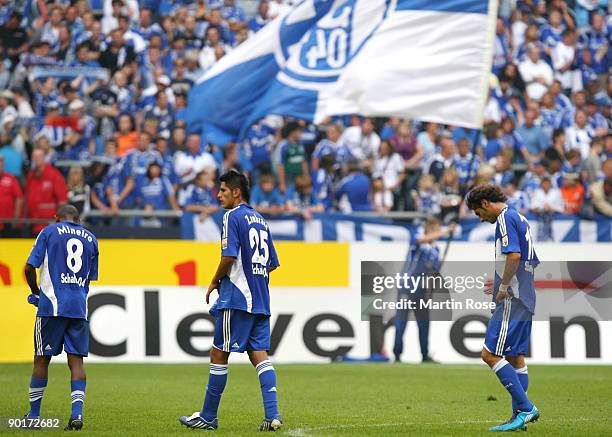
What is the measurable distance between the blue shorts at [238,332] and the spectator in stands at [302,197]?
10.2 meters

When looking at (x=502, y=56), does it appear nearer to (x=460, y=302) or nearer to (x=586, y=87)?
(x=586, y=87)

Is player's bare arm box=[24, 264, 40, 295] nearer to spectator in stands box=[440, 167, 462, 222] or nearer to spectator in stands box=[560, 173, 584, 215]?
spectator in stands box=[440, 167, 462, 222]

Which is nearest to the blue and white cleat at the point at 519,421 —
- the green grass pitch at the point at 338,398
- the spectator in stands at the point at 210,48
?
the green grass pitch at the point at 338,398

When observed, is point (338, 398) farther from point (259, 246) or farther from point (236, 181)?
point (236, 181)

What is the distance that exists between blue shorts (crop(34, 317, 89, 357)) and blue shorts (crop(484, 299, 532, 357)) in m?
3.44

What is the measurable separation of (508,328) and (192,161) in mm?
12259

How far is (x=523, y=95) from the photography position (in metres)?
23.9

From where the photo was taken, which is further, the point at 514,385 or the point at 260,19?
the point at 260,19

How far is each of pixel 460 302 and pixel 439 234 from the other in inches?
314

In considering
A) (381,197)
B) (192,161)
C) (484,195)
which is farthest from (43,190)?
(484,195)

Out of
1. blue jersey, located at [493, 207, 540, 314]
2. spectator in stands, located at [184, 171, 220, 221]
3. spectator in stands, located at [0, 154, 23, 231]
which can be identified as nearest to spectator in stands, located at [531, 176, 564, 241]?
spectator in stands, located at [184, 171, 220, 221]

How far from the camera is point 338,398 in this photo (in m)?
12.8

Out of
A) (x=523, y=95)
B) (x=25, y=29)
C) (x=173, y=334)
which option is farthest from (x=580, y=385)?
(x=25, y=29)

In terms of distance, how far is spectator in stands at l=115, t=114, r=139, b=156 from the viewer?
21.5 m
